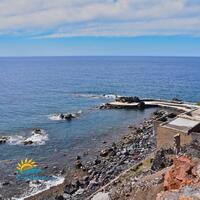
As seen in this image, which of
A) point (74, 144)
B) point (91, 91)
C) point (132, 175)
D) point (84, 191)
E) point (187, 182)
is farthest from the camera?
point (91, 91)

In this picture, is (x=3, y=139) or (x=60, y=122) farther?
(x=60, y=122)

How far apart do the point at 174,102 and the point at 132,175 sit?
54802 mm

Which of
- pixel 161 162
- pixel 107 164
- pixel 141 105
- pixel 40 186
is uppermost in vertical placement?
pixel 161 162

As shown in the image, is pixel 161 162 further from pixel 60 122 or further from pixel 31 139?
pixel 60 122

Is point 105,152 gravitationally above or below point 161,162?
below

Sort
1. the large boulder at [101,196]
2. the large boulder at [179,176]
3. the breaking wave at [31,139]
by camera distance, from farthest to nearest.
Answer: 1. the breaking wave at [31,139]
2. the large boulder at [101,196]
3. the large boulder at [179,176]

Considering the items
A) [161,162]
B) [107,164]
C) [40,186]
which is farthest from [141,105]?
[161,162]

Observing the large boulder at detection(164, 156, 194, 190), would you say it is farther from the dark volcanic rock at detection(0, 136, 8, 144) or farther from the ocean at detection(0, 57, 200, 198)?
A: the dark volcanic rock at detection(0, 136, 8, 144)

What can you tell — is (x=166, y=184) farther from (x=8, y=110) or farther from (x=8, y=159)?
(x=8, y=110)

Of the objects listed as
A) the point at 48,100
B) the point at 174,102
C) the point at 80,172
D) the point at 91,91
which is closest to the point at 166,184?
the point at 80,172

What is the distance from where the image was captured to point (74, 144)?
55.1m

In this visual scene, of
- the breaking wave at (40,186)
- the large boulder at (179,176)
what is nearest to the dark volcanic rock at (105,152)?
the breaking wave at (40,186)

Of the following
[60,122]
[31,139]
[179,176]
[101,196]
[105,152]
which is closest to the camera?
[179,176]

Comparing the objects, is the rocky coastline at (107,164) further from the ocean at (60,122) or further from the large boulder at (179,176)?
the large boulder at (179,176)
